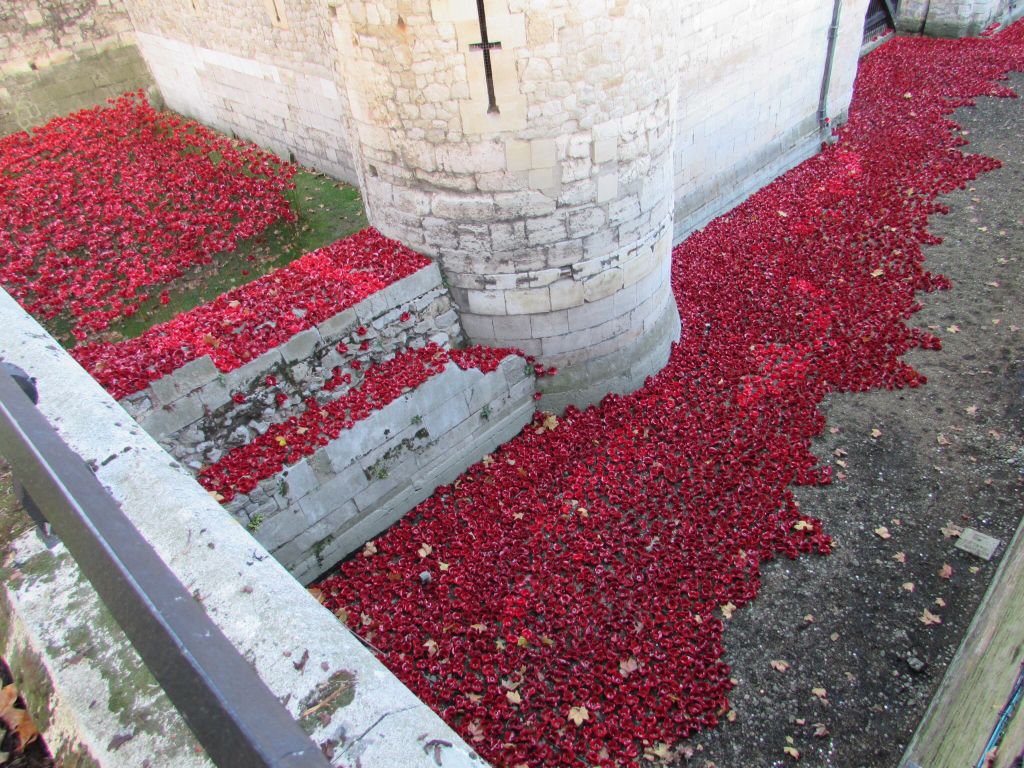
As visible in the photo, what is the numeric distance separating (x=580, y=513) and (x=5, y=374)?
4490mm

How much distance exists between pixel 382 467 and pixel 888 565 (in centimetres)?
434

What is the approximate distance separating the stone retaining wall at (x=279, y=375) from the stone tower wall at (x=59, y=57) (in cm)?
989

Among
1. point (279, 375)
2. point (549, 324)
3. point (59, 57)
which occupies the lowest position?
point (549, 324)

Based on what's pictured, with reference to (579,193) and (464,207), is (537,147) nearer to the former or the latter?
(579,193)

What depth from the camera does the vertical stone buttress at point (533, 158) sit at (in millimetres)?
4914

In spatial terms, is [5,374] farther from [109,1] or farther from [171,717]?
[109,1]

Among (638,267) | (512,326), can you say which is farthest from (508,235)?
(638,267)

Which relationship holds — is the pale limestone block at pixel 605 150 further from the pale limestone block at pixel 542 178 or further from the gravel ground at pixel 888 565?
the gravel ground at pixel 888 565

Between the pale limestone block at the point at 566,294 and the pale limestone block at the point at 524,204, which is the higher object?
the pale limestone block at the point at 524,204

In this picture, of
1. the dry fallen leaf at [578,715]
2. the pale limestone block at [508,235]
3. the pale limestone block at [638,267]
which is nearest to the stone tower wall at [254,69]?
the pale limestone block at [508,235]

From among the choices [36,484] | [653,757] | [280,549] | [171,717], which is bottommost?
[653,757]

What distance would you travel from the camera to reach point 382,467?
18.1ft

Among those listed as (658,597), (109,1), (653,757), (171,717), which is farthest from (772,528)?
(109,1)

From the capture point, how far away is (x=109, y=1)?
1126 cm
